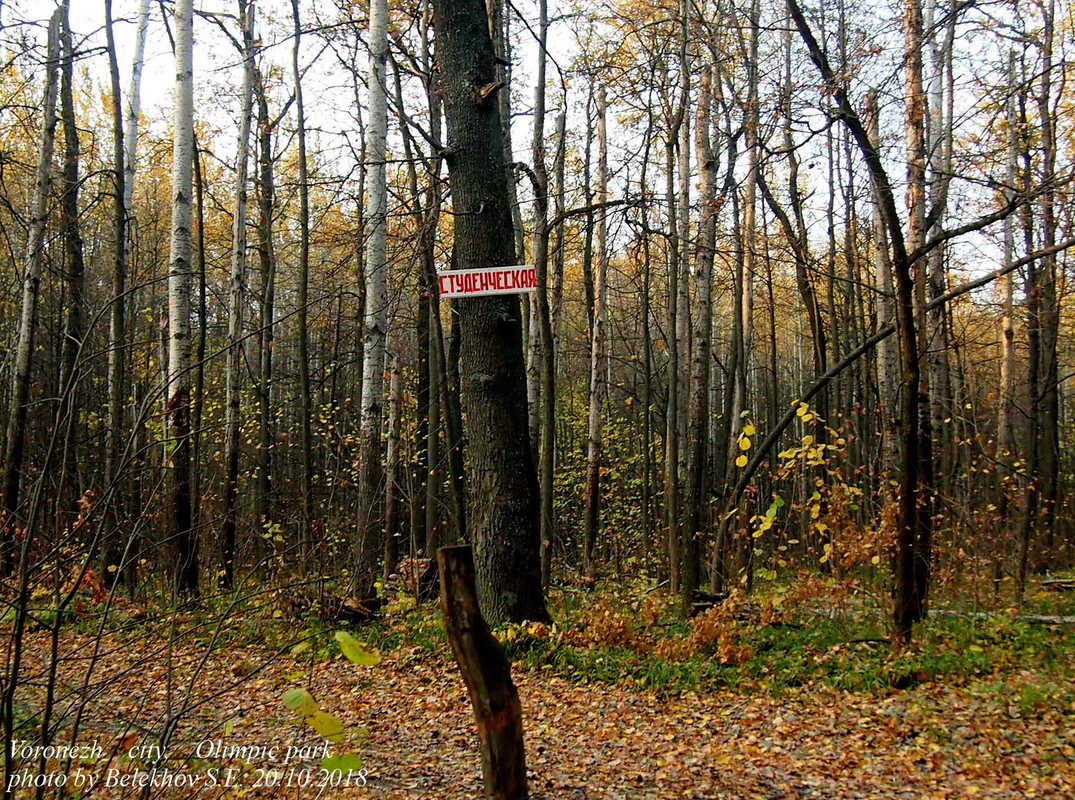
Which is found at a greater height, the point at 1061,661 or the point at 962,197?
the point at 962,197

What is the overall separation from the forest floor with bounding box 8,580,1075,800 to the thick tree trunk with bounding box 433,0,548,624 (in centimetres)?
58

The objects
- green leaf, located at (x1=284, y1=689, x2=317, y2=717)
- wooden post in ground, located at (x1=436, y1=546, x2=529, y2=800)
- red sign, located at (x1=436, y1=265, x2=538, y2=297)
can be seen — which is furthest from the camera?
red sign, located at (x1=436, y1=265, x2=538, y2=297)

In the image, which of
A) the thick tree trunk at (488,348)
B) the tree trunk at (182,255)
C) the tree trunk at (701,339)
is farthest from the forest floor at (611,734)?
the tree trunk at (182,255)

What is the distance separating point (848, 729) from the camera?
473cm

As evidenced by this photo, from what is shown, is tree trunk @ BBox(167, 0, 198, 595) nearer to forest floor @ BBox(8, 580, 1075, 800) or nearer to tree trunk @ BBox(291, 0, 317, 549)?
tree trunk @ BBox(291, 0, 317, 549)

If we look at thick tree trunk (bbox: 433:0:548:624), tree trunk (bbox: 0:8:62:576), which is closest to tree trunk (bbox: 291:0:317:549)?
tree trunk (bbox: 0:8:62:576)

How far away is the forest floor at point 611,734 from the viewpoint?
389 centimetres

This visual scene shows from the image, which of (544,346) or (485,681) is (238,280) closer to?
(544,346)

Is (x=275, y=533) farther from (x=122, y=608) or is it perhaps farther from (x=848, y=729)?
(x=848, y=729)

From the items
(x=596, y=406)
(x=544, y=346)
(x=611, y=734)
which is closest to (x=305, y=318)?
(x=544, y=346)

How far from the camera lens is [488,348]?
242 inches

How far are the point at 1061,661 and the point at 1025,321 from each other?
319 inches

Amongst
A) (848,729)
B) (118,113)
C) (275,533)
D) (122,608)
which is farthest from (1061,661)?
(118,113)

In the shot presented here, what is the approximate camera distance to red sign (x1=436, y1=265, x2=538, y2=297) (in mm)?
5484
